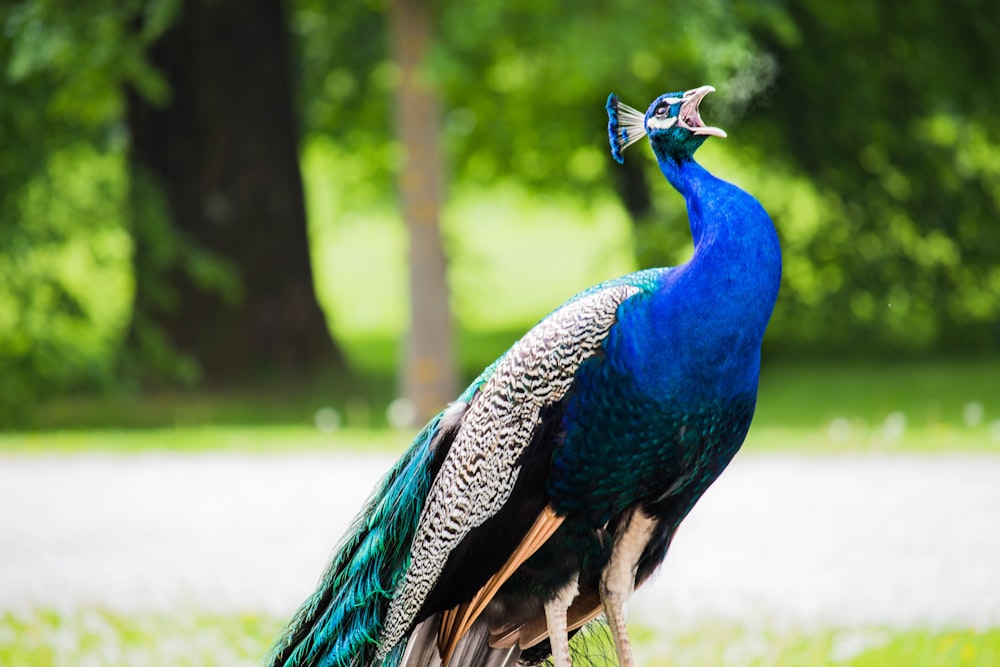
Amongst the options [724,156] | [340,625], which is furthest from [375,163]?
[340,625]

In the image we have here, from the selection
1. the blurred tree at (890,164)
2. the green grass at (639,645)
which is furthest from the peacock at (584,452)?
the blurred tree at (890,164)

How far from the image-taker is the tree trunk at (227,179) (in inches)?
439

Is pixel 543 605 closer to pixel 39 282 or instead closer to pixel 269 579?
pixel 269 579

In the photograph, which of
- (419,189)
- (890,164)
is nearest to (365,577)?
(419,189)

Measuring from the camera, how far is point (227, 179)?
11.2 meters

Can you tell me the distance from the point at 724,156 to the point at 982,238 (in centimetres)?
321

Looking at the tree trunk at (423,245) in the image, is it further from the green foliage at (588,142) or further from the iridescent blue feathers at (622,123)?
the iridescent blue feathers at (622,123)

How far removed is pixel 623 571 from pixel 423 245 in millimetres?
6200

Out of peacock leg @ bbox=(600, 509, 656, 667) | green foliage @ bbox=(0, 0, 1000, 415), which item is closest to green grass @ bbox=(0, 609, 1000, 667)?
peacock leg @ bbox=(600, 509, 656, 667)

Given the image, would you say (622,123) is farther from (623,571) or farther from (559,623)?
(559,623)

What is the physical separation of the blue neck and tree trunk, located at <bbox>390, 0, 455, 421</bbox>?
20.3 ft

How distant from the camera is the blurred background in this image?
8742 mm

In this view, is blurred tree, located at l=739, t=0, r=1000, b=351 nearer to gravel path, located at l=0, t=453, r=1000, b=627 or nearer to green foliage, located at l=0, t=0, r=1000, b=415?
green foliage, located at l=0, t=0, r=1000, b=415

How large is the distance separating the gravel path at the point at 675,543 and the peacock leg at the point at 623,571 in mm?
1635
